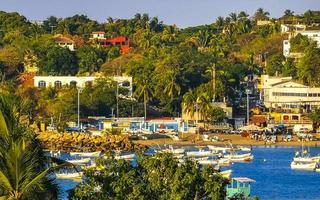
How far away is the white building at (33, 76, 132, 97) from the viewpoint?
81562mm

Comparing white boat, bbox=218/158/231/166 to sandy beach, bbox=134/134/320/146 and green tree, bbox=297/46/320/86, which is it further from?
green tree, bbox=297/46/320/86

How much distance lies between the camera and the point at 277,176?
51438mm

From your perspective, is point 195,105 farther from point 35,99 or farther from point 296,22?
point 296,22

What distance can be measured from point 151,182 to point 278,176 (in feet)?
118

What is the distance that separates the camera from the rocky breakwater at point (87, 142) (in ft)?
213

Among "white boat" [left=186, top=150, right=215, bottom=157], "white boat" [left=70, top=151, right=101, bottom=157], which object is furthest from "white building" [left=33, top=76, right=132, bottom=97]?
"white boat" [left=186, top=150, right=215, bottom=157]

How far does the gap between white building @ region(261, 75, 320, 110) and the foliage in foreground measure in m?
61.3

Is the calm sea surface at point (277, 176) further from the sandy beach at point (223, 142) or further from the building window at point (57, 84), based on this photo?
the building window at point (57, 84)

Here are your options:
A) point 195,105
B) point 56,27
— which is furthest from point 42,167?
point 56,27

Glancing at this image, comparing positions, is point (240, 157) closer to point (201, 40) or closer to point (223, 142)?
point (223, 142)

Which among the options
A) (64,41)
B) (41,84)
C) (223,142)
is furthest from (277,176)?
(64,41)

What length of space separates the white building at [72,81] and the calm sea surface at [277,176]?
58.1ft

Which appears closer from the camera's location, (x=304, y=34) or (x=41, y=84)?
(x=41, y=84)

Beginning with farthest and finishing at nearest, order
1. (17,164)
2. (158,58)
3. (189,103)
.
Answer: (158,58) < (189,103) < (17,164)
